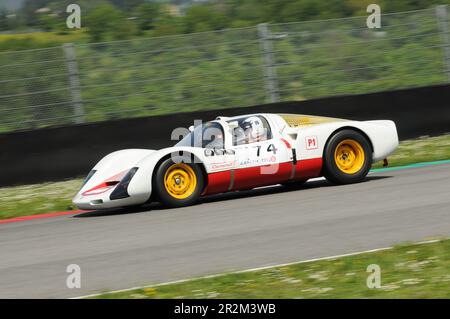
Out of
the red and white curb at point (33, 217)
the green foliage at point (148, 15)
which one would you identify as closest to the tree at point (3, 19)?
the green foliage at point (148, 15)

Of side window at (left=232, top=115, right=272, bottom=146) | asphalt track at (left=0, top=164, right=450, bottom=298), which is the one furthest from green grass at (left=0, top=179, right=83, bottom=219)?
side window at (left=232, top=115, right=272, bottom=146)

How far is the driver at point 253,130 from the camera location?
35.3 ft

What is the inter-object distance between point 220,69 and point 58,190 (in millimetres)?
3762

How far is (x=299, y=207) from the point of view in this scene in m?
9.81

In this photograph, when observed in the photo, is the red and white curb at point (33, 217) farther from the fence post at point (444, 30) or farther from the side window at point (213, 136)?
the fence post at point (444, 30)

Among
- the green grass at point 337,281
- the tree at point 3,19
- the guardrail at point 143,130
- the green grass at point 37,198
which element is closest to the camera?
the green grass at point 337,281

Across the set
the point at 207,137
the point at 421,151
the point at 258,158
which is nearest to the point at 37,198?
the point at 207,137

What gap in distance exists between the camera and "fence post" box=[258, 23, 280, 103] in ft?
51.0

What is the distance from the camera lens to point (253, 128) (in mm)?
10844

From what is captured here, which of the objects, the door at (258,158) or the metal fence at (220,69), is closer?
the door at (258,158)

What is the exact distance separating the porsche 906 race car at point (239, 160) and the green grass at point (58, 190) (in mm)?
1547

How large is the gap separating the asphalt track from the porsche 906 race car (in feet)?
0.77
